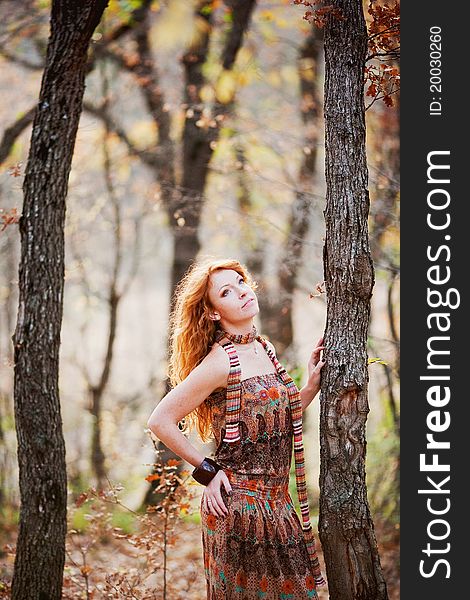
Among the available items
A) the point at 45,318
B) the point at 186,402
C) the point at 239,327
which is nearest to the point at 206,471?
the point at 186,402

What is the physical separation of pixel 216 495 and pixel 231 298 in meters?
0.81

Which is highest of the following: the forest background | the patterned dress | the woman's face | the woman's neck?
the forest background

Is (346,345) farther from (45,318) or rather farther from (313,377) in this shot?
(45,318)

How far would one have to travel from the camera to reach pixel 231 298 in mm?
3326

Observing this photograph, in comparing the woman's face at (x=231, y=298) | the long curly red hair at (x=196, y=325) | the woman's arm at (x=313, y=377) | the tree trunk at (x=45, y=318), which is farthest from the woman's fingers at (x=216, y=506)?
the tree trunk at (x=45, y=318)

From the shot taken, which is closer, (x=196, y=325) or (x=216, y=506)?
(x=216, y=506)

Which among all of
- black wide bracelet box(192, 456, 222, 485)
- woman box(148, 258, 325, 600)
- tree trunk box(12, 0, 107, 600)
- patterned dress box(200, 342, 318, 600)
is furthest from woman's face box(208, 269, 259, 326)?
tree trunk box(12, 0, 107, 600)

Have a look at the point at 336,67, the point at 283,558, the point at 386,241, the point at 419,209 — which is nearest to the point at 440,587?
the point at 283,558

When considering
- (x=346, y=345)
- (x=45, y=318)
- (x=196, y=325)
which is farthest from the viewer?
(x=45, y=318)

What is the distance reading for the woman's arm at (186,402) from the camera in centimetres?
314

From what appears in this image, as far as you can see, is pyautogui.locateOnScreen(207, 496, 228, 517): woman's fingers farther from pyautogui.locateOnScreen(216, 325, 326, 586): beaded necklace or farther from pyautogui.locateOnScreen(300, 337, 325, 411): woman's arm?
pyautogui.locateOnScreen(300, 337, 325, 411): woman's arm

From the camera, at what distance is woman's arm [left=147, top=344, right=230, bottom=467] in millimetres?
3141

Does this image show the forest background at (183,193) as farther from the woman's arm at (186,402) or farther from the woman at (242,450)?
the woman's arm at (186,402)

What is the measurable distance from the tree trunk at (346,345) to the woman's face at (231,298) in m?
0.34
